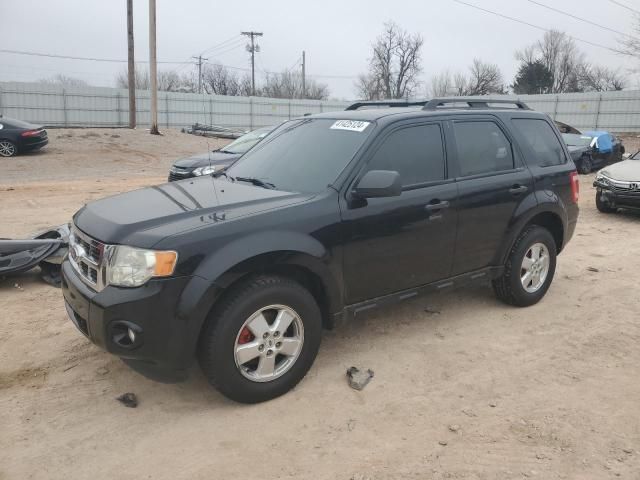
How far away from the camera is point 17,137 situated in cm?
1744

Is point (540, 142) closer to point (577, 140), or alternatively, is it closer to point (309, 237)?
point (309, 237)

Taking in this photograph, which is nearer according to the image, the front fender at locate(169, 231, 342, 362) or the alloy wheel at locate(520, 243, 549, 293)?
the front fender at locate(169, 231, 342, 362)

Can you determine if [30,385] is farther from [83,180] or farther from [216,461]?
[83,180]

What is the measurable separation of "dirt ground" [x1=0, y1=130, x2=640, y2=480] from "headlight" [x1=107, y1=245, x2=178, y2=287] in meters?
0.90

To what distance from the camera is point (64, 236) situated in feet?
19.1

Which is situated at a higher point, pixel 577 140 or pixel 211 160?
pixel 577 140

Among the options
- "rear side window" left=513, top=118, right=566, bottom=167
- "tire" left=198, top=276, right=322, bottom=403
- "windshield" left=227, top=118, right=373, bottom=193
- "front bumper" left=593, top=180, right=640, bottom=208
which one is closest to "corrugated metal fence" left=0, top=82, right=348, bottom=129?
"front bumper" left=593, top=180, right=640, bottom=208

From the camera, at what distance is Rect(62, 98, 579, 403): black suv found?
3.12m

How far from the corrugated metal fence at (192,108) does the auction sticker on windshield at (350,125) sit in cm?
2905

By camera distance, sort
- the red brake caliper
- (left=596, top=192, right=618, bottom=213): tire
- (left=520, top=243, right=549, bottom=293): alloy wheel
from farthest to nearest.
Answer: (left=596, top=192, right=618, bottom=213): tire → (left=520, top=243, right=549, bottom=293): alloy wheel → the red brake caliper

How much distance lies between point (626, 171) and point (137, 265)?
965 centimetres

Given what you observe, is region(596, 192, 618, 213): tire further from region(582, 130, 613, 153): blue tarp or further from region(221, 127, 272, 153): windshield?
region(582, 130, 613, 153): blue tarp

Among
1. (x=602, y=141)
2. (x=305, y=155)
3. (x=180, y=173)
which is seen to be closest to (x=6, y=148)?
(x=180, y=173)

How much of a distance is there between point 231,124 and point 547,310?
31.5m
